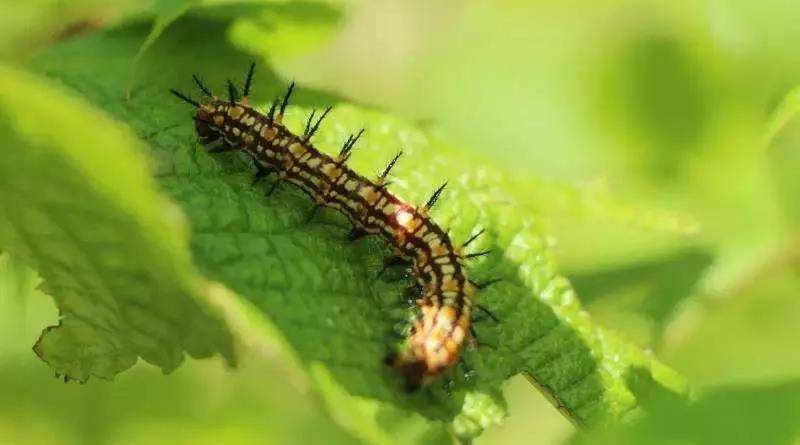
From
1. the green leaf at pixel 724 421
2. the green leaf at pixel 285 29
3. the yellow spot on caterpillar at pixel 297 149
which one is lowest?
the green leaf at pixel 724 421

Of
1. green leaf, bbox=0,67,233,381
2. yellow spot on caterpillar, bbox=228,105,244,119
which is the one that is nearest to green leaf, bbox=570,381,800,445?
green leaf, bbox=0,67,233,381

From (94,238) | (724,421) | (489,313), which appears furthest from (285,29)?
(724,421)

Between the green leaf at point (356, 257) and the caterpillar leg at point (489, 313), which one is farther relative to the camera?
the caterpillar leg at point (489, 313)

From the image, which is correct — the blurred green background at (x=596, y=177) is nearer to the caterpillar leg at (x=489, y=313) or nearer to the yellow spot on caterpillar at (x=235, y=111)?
the yellow spot on caterpillar at (x=235, y=111)

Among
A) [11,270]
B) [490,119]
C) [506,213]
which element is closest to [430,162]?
[506,213]

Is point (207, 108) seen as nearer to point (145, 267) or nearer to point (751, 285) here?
point (145, 267)

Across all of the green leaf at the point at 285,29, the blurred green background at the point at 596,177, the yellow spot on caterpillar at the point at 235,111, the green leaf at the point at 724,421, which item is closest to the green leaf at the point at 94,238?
the green leaf at the point at 724,421
